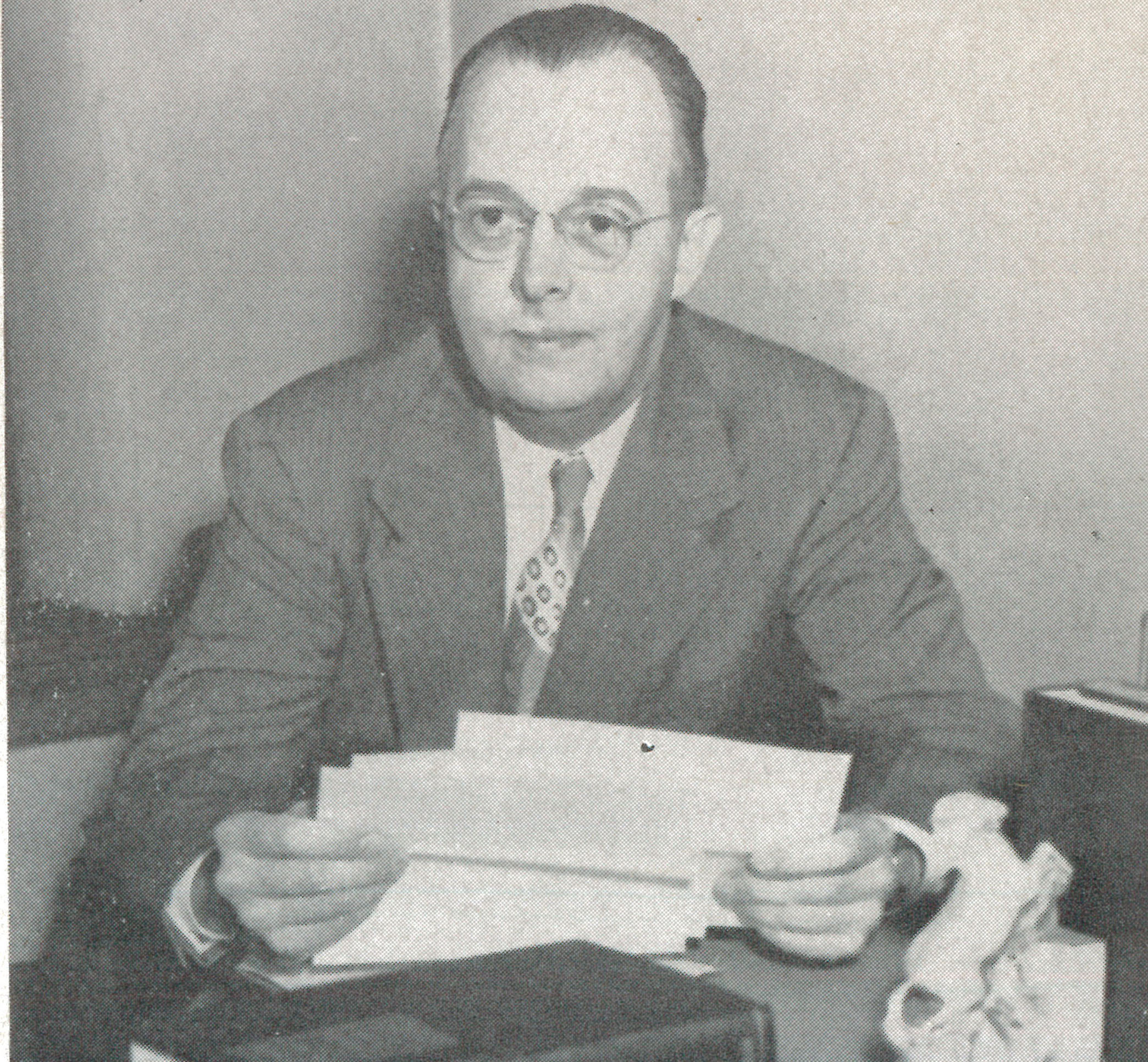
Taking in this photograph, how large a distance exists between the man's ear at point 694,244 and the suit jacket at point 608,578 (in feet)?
0.21

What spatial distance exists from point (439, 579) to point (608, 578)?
15 centimetres

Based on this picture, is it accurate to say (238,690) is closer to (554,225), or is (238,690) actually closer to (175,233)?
(554,225)

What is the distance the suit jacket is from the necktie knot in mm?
59

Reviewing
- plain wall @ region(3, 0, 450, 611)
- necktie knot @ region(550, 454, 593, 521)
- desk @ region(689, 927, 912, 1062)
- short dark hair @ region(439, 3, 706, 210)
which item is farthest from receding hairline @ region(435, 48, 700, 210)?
desk @ region(689, 927, 912, 1062)

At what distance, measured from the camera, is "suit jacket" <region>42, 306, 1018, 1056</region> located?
4.34 ft

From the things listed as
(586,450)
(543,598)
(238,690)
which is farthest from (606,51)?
(238,690)

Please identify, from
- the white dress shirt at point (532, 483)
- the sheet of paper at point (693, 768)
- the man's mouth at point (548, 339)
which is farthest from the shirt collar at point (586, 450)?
the sheet of paper at point (693, 768)

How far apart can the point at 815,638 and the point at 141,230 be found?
1.00 metres

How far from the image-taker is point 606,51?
133 centimetres

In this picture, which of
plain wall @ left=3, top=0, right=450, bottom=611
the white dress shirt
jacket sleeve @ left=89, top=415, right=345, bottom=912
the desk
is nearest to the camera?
the desk

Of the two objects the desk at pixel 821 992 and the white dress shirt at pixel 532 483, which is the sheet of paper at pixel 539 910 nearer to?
the desk at pixel 821 992

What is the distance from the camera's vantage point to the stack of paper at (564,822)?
85cm

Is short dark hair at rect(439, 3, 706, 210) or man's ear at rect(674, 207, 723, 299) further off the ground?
short dark hair at rect(439, 3, 706, 210)

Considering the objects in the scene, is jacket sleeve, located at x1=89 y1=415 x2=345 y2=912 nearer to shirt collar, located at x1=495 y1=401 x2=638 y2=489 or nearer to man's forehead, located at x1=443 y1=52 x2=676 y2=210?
shirt collar, located at x1=495 y1=401 x2=638 y2=489
